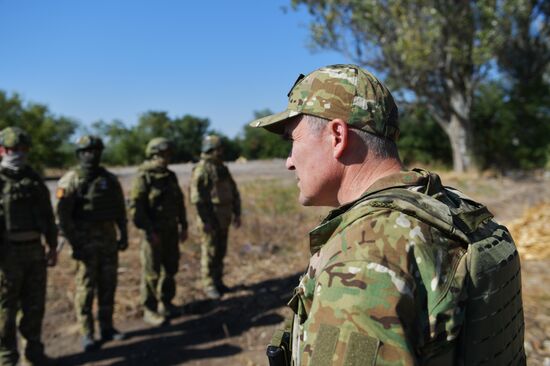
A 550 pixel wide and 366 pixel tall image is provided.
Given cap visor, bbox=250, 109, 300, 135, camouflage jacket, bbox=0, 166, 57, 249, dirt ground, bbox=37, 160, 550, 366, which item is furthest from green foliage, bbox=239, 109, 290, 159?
cap visor, bbox=250, 109, 300, 135

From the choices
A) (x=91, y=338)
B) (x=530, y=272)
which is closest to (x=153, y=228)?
(x=91, y=338)

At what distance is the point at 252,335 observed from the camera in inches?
181

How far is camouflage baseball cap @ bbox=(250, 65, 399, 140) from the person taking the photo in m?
1.34

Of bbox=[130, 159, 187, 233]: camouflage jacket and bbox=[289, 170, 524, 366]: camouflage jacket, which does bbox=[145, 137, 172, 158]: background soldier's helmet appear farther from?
bbox=[289, 170, 524, 366]: camouflage jacket

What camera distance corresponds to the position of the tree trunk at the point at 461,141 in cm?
1636

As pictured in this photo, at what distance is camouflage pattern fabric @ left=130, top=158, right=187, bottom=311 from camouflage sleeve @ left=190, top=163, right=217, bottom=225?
304mm

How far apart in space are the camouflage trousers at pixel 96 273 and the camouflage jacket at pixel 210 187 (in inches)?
49.7

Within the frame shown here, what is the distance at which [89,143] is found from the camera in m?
4.42

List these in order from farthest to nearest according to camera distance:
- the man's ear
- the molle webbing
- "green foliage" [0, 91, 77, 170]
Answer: "green foliage" [0, 91, 77, 170] → the man's ear → the molle webbing

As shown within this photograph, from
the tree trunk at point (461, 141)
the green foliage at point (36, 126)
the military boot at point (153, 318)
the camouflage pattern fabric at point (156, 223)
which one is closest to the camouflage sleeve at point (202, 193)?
the camouflage pattern fabric at point (156, 223)

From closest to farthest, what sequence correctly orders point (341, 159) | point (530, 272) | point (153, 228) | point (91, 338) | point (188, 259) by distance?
1. point (341, 159)
2. point (91, 338)
3. point (153, 228)
4. point (530, 272)
5. point (188, 259)

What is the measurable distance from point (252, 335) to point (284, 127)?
3.54 m

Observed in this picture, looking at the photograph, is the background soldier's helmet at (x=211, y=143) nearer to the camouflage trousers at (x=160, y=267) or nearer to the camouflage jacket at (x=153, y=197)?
the camouflage jacket at (x=153, y=197)

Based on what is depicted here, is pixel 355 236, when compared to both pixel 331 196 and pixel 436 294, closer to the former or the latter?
pixel 436 294
